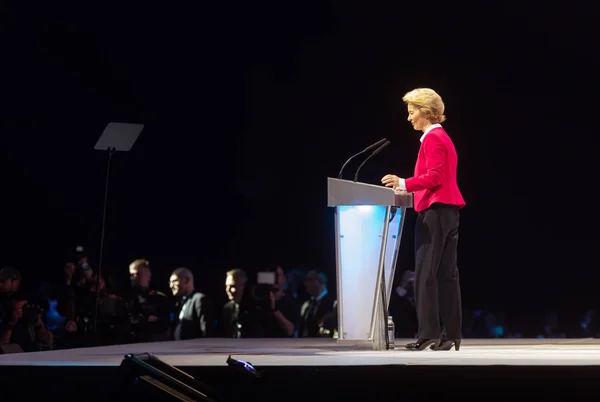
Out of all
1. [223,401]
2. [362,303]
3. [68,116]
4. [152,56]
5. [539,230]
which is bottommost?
[223,401]

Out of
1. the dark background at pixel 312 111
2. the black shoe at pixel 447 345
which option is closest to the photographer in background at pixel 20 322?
the dark background at pixel 312 111

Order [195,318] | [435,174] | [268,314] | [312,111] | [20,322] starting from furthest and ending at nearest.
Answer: [312,111], [268,314], [195,318], [20,322], [435,174]

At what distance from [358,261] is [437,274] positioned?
1.26ft

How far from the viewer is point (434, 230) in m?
3.99

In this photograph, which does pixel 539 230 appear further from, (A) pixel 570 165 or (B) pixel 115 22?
(B) pixel 115 22

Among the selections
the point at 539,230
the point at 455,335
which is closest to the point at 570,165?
the point at 539,230

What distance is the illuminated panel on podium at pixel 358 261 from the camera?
3969 mm

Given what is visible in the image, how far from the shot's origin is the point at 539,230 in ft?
26.6

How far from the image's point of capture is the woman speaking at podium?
393cm

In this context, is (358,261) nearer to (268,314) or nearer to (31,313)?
(268,314)

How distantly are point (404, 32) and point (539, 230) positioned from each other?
2275 mm

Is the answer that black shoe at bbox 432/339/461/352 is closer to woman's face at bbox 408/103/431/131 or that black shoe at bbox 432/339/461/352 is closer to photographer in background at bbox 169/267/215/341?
woman's face at bbox 408/103/431/131

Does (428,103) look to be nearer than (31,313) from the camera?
Yes

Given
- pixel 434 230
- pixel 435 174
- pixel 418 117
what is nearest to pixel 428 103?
pixel 418 117
